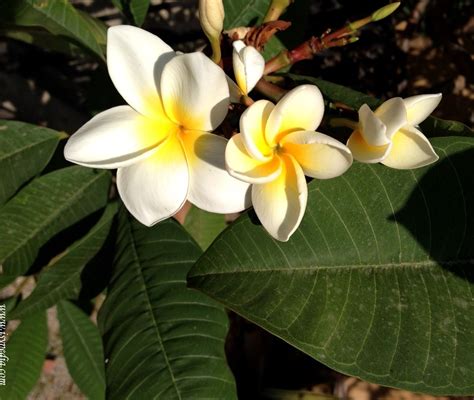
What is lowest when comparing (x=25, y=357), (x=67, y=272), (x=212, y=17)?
(x=25, y=357)

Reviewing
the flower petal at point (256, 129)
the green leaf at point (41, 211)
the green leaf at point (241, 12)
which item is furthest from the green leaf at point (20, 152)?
the flower petal at point (256, 129)

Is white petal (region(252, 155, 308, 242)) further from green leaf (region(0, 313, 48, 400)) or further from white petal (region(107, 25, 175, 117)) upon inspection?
green leaf (region(0, 313, 48, 400))

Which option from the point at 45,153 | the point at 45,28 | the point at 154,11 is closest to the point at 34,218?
the point at 45,153

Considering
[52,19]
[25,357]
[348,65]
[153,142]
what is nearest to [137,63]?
[153,142]

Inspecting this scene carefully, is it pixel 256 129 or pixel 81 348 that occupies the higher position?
pixel 256 129

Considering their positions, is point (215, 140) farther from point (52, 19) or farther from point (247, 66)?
point (52, 19)

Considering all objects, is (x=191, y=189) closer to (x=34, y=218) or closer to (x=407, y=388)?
(x=407, y=388)
